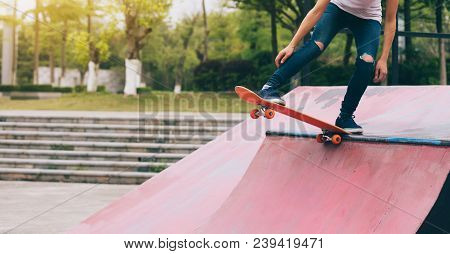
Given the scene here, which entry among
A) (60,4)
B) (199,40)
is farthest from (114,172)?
(199,40)

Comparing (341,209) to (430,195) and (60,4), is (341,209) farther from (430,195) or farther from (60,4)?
(60,4)

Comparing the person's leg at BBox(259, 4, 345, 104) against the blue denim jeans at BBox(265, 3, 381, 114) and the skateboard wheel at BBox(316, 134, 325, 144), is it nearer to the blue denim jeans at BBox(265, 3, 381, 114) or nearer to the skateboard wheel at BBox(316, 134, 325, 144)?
the blue denim jeans at BBox(265, 3, 381, 114)

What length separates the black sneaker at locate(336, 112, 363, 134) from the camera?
15.5 ft

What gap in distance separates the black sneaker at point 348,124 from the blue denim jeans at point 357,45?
44 mm

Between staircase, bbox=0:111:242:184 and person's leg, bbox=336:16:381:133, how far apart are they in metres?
7.09

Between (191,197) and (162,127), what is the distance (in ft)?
27.0

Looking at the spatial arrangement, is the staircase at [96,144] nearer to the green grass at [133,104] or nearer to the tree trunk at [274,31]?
Result: the green grass at [133,104]

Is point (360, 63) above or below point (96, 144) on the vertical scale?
above

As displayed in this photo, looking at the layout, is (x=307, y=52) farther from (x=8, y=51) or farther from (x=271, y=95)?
(x=8, y=51)

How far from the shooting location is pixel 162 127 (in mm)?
13039

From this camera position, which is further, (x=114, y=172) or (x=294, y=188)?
(x=114, y=172)

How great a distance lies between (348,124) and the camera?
4.79 meters

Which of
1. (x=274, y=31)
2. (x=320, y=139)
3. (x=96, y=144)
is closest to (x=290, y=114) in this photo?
(x=320, y=139)

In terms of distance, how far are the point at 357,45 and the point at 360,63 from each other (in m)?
0.16
